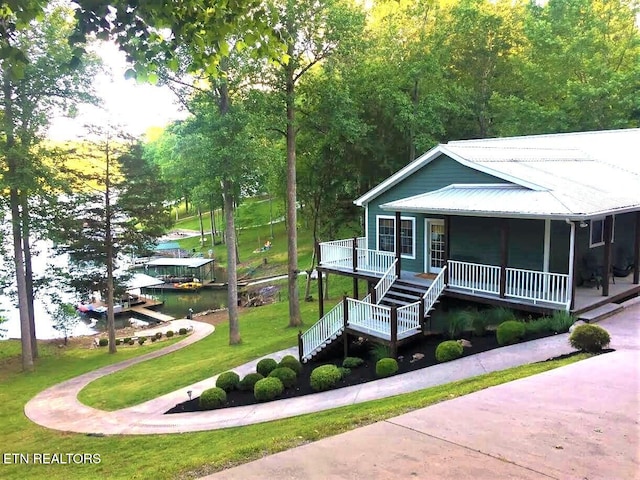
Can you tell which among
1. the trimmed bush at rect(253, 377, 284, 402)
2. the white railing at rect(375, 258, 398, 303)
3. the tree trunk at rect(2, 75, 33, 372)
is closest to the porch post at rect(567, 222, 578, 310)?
the white railing at rect(375, 258, 398, 303)

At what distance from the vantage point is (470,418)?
18.9 feet

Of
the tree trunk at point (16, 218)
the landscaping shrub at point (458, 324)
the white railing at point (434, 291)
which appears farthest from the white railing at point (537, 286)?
the tree trunk at point (16, 218)

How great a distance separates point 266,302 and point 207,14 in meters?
30.2

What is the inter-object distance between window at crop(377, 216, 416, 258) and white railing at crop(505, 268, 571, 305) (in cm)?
427

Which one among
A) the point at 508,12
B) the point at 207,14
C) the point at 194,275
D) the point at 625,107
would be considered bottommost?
the point at 194,275

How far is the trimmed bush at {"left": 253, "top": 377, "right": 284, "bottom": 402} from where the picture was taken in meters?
11.9

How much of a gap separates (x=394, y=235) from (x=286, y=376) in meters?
7.16

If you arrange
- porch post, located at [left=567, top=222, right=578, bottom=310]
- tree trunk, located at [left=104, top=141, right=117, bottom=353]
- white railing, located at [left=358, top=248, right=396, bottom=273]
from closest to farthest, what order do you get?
porch post, located at [left=567, top=222, right=578, bottom=310] < white railing, located at [left=358, top=248, right=396, bottom=273] < tree trunk, located at [left=104, top=141, right=117, bottom=353]

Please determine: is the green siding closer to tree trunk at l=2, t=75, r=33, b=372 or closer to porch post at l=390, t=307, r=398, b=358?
porch post at l=390, t=307, r=398, b=358

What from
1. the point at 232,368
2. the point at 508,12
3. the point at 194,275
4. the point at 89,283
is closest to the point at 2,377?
the point at 89,283

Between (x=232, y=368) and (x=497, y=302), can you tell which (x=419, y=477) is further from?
(x=232, y=368)

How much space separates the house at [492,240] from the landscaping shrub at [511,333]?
3.73ft

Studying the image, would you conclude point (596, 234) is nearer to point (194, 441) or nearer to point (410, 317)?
point (410, 317)

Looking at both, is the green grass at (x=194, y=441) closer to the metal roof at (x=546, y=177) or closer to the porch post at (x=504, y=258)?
the porch post at (x=504, y=258)
